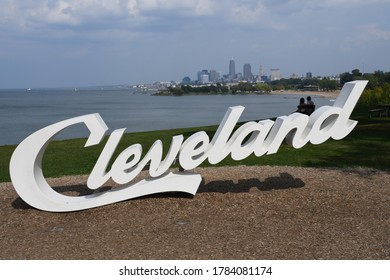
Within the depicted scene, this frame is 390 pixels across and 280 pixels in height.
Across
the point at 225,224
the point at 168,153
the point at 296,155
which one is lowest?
the point at 296,155

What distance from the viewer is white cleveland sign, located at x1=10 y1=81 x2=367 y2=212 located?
394 inches

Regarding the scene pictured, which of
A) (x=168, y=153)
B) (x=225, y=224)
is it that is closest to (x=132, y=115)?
(x=168, y=153)

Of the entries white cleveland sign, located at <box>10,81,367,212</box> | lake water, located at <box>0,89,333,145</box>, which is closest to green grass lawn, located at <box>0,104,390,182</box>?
white cleveland sign, located at <box>10,81,367,212</box>

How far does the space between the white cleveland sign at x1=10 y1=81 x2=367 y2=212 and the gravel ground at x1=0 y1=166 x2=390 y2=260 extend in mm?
304

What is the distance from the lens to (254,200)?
35.1 ft

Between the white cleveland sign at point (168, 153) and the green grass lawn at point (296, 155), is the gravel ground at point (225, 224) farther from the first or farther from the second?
the green grass lawn at point (296, 155)

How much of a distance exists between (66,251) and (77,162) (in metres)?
9.98

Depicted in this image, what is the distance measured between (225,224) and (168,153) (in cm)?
215

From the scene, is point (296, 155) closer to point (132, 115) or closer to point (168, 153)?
point (168, 153)

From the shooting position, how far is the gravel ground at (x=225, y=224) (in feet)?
25.7

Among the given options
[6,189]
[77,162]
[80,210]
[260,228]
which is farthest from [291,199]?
[77,162]

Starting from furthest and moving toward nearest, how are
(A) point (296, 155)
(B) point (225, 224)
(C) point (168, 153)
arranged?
1. (A) point (296, 155)
2. (C) point (168, 153)
3. (B) point (225, 224)

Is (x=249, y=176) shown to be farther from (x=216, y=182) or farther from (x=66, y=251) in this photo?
(x=66, y=251)

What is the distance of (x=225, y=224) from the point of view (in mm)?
9211
